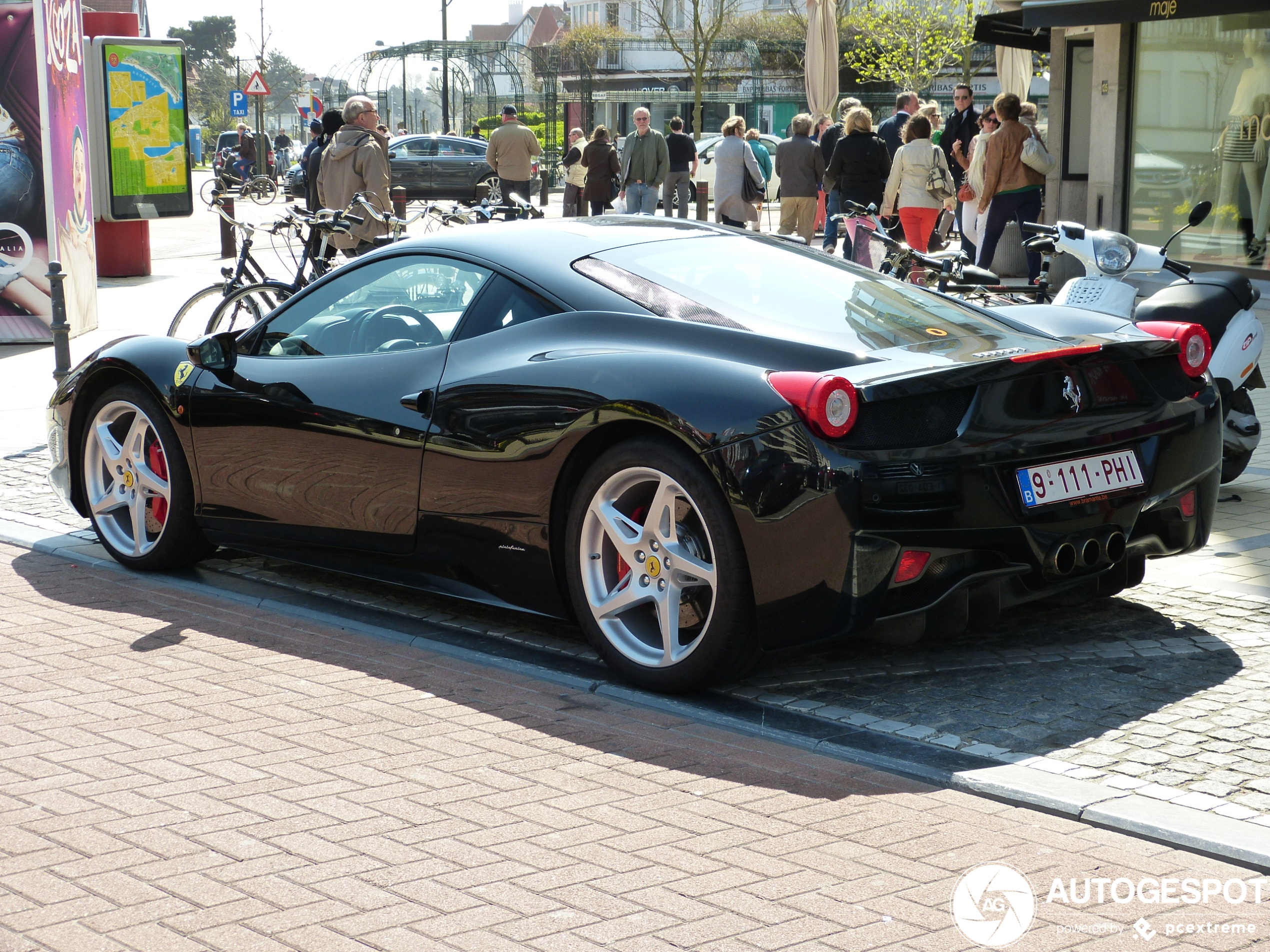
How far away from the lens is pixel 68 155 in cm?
1346

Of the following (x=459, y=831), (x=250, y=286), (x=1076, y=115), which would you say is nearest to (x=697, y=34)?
(x=1076, y=115)

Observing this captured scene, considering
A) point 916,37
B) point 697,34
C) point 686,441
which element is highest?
point 697,34

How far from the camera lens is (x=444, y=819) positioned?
145 inches

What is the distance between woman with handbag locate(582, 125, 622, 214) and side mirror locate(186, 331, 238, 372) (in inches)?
643

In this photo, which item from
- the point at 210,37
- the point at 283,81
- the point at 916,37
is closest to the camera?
the point at 916,37

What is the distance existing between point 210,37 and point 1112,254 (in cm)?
15323

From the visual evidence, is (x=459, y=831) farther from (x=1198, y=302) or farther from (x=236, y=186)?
(x=236, y=186)

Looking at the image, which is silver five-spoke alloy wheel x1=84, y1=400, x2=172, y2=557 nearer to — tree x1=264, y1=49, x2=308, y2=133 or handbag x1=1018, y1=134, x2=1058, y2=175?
handbag x1=1018, y1=134, x2=1058, y2=175

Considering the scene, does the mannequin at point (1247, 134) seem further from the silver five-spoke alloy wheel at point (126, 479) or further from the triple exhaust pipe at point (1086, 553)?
the silver five-spoke alloy wheel at point (126, 479)

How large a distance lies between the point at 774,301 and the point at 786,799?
1652 mm

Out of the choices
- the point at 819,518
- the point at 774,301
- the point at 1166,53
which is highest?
the point at 1166,53

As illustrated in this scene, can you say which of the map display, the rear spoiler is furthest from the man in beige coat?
the rear spoiler

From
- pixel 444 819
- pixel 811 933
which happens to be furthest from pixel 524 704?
pixel 811 933

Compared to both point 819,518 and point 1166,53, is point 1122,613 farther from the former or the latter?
point 1166,53
